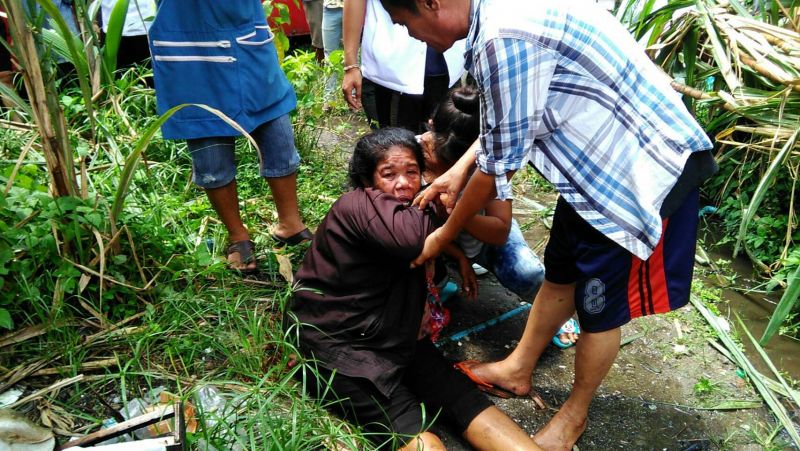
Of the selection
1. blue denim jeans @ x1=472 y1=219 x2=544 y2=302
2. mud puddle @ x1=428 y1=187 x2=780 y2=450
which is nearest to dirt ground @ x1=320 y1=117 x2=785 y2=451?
mud puddle @ x1=428 y1=187 x2=780 y2=450

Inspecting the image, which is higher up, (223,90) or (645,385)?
(223,90)

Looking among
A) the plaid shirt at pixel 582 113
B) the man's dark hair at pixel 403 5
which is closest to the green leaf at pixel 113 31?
the man's dark hair at pixel 403 5

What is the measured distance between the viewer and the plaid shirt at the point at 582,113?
1425mm

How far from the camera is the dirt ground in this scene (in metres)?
2.20

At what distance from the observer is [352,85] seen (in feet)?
9.85

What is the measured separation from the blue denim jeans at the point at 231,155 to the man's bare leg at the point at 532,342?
1.26 meters

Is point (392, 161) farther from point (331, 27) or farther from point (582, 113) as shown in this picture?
point (331, 27)

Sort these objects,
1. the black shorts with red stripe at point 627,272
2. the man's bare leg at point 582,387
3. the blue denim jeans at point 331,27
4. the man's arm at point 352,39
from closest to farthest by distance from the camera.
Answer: the black shorts with red stripe at point 627,272 < the man's bare leg at point 582,387 < the man's arm at point 352,39 < the blue denim jeans at point 331,27

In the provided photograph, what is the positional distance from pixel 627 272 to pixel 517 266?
0.71 m

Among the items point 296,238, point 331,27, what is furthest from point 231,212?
point 331,27

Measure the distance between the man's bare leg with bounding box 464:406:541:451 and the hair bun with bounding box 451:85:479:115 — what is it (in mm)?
1089

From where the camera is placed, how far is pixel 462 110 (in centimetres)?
226

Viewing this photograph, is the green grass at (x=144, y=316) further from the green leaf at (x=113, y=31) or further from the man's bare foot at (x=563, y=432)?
the man's bare foot at (x=563, y=432)

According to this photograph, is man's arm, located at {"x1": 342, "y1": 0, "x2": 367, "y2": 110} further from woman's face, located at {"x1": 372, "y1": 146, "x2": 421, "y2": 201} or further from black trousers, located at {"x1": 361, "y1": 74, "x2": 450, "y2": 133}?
woman's face, located at {"x1": 372, "y1": 146, "x2": 421, "y2": 201}
